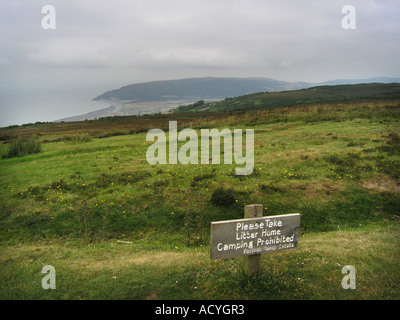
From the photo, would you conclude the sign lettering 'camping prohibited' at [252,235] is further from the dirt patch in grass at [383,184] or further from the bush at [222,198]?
the dirt patch in grass at [383,184]

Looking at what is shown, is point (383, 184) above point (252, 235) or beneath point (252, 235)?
beneath

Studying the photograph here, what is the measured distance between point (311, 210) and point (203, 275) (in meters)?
7.66

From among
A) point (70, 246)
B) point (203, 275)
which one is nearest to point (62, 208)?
point (70, 246)

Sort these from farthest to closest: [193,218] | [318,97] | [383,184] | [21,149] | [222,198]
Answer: [318,97], [21,149], [383,184], [222,198], [193,218]

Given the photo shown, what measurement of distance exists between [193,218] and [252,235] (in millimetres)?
6956

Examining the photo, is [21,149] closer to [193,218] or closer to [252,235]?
[193,218]

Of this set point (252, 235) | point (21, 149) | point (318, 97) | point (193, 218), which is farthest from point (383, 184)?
A: point (318, 97)

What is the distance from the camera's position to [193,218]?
12438 mm

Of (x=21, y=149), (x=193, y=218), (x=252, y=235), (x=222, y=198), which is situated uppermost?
(x=21, y=149)

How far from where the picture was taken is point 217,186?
14664 mm

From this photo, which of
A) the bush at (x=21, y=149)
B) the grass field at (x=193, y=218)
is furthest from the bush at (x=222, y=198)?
the bush at (x=21, y=149)

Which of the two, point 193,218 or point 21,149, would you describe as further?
point 21,149

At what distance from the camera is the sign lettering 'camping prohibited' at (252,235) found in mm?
5504

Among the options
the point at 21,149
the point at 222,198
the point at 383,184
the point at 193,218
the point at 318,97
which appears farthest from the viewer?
the point at 318,97
